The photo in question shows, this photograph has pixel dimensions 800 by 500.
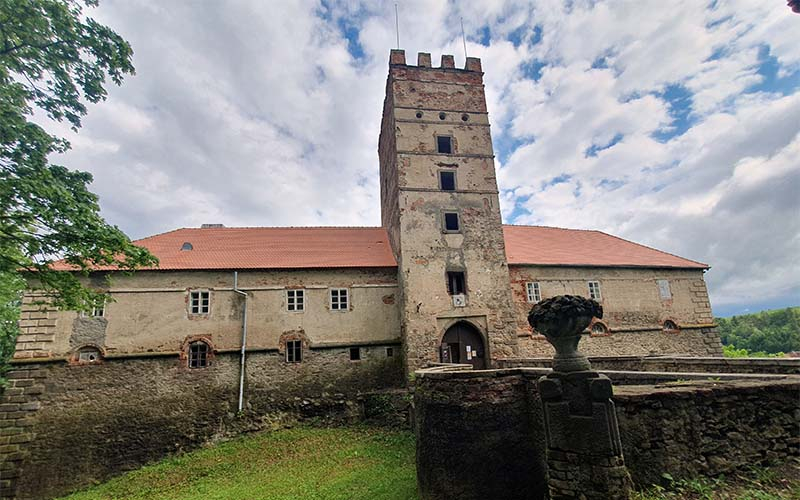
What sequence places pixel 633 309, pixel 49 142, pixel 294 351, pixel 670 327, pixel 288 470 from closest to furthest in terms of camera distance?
1. pixel 49 142
2. pixel 288 470
3. pixel 294 351
4. pixel 633 309
5. pixel 670 327

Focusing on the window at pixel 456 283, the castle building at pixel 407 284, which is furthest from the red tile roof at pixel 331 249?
the window at pixel 456 283

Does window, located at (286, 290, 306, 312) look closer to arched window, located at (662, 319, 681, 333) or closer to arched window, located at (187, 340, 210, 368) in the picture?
arched window, located at (187, 340, 210, 368)


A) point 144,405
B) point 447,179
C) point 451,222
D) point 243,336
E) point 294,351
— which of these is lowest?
point 144,405

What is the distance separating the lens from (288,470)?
1102cm

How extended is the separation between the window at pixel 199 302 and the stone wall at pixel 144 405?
6.29ft

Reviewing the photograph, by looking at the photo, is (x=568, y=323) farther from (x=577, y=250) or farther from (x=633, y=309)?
(x=577, y=250)

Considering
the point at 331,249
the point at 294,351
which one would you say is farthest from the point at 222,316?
the point at 331,249

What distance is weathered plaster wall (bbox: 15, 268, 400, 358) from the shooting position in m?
13.8

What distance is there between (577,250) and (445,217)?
7975 mm

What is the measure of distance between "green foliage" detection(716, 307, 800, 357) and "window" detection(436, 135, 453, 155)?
40720mm

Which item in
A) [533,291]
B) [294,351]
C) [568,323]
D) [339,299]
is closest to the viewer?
[568,323]

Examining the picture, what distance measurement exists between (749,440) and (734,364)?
3.56 m

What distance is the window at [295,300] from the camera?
615 inches

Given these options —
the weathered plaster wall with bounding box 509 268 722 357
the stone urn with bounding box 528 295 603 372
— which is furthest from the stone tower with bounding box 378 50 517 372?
the stone urn with bounding box 528 295 603 372
